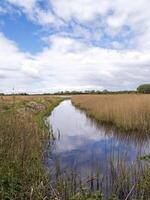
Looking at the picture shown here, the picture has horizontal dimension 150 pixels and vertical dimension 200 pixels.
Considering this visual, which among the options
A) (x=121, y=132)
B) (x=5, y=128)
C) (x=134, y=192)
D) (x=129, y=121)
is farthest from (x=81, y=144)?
(x=134, y=192)

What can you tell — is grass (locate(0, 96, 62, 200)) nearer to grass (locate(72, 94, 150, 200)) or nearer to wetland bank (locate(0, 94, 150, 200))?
wetland bank (locate(0, 94, 150, 200))

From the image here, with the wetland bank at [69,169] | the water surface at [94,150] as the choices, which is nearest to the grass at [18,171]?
the wetland bank at [69,169]

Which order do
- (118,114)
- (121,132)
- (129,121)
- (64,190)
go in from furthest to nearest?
(118,114)
(129,121)
(121,132)
(64,190)

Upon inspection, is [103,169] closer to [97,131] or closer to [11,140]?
[11,140]

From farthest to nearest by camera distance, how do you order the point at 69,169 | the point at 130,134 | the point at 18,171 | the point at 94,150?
1. the point at 130,134
2. the point at 94,150
3. the point at 69,169
4. the point at 18,171

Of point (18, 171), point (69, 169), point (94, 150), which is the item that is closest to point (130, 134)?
point (94, 150)

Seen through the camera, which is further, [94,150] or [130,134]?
[130,134]

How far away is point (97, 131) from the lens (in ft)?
48.5

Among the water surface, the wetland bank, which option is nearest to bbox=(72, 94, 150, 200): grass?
the wetland bank

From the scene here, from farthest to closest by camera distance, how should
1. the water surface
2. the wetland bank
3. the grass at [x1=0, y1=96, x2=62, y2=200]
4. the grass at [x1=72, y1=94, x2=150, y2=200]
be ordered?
the water surface → the grass at [x1=72, y1=94, x2=150, y2=200] → the wetland bank → the grass at [x1=0, y1=96, x2=62, y2=200]

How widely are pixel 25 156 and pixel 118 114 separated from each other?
10.5 metres

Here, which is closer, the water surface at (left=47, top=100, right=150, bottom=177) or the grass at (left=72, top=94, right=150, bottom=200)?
the grass at (left=72, top=94, right=150, bottom=200)

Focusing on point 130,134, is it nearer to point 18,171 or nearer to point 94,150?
point 94,150

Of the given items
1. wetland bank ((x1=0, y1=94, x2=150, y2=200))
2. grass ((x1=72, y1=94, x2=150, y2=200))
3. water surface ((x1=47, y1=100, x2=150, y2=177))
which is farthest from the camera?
water surface ((x1=47, y1=100, x2=150, y2=177))
